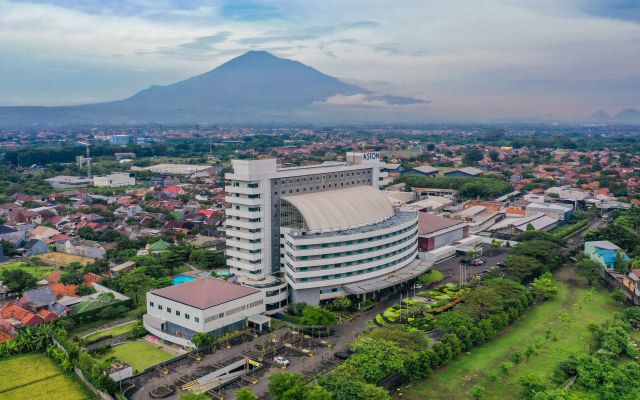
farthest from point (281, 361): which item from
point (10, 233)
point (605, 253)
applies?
point (10, 233)

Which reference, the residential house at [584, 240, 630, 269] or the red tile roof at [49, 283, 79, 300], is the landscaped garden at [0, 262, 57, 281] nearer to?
the red tile roof at [49, 283, 79, 300]

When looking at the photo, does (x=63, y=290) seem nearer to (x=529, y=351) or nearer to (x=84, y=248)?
(x=84, y=248)

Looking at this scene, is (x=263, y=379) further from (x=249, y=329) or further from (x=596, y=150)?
(x=596, y=150)

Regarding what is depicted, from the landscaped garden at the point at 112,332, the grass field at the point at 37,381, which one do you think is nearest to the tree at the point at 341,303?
the landscaped garden at the point at 112,332

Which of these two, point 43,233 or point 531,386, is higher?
point 531,386

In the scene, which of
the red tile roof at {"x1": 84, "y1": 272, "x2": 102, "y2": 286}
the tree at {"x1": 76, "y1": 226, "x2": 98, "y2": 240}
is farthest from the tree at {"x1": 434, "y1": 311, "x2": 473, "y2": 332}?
the tree at {"x1": 76, "y1": 226, "x2": 98, "y2": 240}

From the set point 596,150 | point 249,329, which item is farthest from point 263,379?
point 596,150
